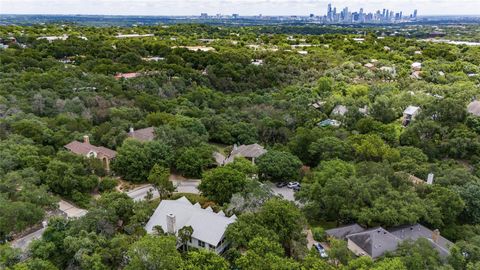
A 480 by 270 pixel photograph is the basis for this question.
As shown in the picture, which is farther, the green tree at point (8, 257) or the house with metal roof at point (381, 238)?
the house with metal roof at point (381, 238)

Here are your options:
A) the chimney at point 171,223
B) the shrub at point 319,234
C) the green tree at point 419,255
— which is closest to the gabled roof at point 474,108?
the green tree at point 419,255

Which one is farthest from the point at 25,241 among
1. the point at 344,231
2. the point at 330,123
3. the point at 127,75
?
the point at 127,75

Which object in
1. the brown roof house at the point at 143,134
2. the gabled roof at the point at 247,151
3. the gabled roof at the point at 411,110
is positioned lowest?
the gabled roof at the point at 247,151

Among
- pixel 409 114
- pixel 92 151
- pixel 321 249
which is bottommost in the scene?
pixel 321 249

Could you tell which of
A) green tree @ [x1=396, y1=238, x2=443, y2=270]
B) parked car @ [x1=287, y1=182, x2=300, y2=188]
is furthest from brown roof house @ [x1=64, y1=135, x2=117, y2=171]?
green tree @ [x1=396, y1=238, x2=443, y2=270]

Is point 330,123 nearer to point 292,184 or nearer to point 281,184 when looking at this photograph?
point 292,184

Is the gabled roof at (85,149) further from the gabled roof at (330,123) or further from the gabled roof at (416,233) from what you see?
the gabled roof at (416,233)
